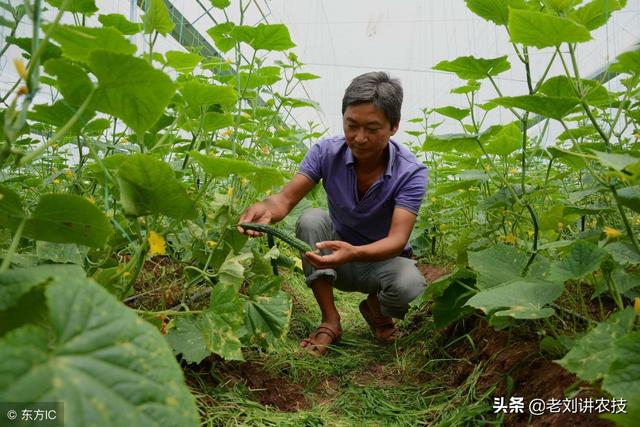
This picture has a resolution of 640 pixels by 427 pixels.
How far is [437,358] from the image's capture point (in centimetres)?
170

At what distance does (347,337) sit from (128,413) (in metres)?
Result: 1.75

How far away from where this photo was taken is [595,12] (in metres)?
1.23

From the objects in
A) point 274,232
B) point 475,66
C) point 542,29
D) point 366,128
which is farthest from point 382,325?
point 542,29

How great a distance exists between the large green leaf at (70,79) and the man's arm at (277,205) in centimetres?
61

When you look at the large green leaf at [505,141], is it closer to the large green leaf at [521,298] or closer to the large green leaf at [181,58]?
the large green leaf at [521,298]

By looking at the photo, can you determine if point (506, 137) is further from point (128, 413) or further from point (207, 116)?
point (128, 413)

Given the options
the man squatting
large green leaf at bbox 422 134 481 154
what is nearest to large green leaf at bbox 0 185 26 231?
the man squatting

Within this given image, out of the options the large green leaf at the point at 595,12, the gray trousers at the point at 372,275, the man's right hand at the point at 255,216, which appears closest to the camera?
the large green leaf at the point at 595,12

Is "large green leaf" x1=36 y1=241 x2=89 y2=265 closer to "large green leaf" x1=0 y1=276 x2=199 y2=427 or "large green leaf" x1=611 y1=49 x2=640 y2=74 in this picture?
"large green leaf" x1=0 y1=276 x2=199 y2=427

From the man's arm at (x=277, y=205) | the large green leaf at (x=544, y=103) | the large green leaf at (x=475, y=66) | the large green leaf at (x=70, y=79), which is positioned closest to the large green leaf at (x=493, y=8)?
the large green leaf at (x=475, y=66)

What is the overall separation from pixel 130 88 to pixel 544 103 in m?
0.82

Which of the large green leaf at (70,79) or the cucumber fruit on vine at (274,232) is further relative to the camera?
the cucumber fruit on vine at (274,232)

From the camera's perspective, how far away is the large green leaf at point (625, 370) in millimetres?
→ 664

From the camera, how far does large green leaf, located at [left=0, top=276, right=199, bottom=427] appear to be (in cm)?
41
